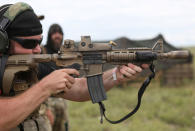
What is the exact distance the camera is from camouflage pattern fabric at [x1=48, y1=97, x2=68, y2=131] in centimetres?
502

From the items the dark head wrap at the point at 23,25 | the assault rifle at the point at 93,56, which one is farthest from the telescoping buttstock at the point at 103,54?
the dark head wrap at the point at 23,25

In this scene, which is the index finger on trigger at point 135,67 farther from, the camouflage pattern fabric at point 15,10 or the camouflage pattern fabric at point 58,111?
the camouflage pattern fabric at point 58,111

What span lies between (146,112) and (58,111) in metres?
3.40

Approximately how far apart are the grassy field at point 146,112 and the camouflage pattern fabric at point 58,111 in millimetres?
1518

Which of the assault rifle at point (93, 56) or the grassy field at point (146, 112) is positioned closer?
the assault rifle at point (93, 56)

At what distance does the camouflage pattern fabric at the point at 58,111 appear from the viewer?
16.5ft

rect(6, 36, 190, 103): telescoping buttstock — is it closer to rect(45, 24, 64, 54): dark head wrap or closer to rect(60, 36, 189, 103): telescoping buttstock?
rect(60, 36, 189, 103): telescoping buttstock

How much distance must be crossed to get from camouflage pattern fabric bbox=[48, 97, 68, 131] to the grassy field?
4.98 feet

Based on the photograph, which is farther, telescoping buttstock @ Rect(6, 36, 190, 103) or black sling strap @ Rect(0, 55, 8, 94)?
telescoping buttstock @ Rect(6, 36, 190, 103)

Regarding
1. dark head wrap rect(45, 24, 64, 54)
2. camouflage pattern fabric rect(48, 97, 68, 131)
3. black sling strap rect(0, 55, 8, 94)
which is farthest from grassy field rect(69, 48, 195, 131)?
black sling strap rect(0, 55, 8, 94)

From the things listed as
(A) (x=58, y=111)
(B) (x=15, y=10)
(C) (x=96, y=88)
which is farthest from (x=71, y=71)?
(A) (x=58, y=111)

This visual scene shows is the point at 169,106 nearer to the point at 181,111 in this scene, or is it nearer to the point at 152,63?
the point at 181,111

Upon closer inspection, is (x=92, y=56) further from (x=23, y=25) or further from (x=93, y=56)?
(x=23, y=25)

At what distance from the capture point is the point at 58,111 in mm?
5094
